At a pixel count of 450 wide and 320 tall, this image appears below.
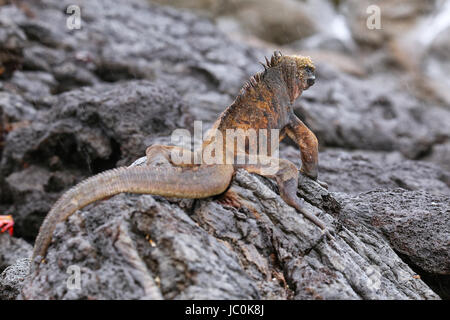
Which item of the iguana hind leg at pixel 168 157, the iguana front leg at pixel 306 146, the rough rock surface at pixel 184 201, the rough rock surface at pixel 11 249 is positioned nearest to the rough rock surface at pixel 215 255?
the rough rock surface at pixel 184 201

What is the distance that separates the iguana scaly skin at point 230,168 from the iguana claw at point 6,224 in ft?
9.59

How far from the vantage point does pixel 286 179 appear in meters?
3.75

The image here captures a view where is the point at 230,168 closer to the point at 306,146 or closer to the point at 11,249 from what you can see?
the point at 306,146

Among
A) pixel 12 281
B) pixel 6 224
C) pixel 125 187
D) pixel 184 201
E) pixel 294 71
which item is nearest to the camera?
pixel 125 187

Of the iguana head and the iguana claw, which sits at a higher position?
the iguana head

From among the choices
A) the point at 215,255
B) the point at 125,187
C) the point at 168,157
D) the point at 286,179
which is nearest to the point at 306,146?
the point at 286,179

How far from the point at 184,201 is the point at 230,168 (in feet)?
1.66

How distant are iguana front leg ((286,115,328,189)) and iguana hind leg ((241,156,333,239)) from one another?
375mm

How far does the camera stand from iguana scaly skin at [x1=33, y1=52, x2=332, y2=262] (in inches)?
126

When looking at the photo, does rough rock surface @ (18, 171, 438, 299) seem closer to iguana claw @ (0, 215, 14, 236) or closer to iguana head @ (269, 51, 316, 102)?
iguana head @ (269, 51, 316, 102)

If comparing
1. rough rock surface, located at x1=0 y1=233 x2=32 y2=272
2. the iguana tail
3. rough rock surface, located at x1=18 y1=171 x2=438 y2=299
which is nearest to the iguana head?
rough rock surface, located at x1=18 y1=171 x2=438 y2=299

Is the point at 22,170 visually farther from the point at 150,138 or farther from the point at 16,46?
the point at 16,46

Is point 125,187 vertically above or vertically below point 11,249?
above

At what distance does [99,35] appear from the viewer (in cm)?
Result: 1066
